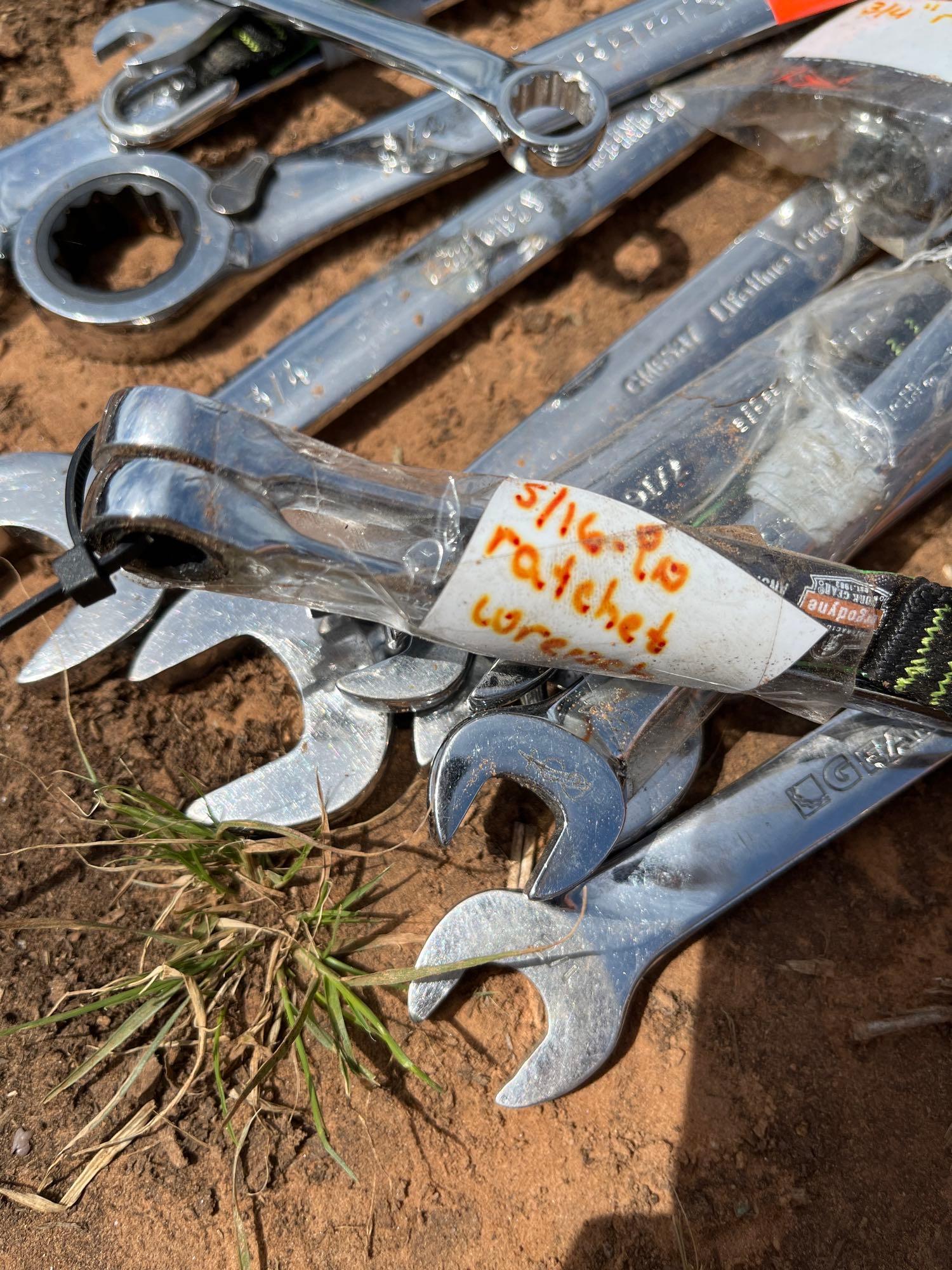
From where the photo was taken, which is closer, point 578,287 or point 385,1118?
point 385,1118

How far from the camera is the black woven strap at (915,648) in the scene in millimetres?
1343

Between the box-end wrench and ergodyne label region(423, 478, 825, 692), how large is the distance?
0.61ft

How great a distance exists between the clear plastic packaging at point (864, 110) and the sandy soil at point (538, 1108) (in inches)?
24.2

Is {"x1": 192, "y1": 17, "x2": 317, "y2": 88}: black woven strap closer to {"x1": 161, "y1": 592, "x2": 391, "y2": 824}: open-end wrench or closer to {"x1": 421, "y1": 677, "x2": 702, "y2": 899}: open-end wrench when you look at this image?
{"x1": 161, "y1": 592, "x2": 391, "y2": 824}: open-end wrench

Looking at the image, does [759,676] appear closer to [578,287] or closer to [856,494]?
[856,494]

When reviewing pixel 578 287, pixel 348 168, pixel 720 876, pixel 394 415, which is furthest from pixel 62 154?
pixel 720 876

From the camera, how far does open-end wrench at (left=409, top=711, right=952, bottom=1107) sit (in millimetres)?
1409

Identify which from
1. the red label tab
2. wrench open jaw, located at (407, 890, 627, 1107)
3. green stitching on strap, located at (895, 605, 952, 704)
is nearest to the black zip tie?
wrench open jaw, located at (407, 890, 627, 1107)

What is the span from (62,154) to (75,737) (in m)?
1.19

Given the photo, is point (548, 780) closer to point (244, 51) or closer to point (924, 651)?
point (924, 651)

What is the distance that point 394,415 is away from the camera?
1.94 meters

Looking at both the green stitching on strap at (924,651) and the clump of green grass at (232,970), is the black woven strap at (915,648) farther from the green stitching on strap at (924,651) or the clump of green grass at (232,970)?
the clump of green grass at (232,970)

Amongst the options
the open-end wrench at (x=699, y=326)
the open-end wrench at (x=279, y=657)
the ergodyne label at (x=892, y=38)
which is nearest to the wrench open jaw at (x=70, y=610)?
the open-end wrench at (x=279, y=657)

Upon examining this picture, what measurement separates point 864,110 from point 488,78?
0.76 m
